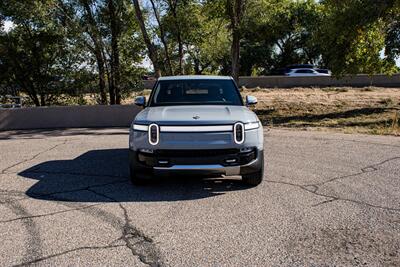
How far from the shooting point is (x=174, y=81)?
311 inches

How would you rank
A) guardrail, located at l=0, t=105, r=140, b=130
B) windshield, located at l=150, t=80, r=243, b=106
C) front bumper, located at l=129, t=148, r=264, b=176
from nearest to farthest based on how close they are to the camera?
front bumper, located at l=129, t=148, r=264, b=176
windshield, located at l=150, t=80, r=243, b=106
guardrail, located at l=0, t=105, r=140, b=130

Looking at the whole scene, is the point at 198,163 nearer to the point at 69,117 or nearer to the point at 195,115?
the point at 195,115

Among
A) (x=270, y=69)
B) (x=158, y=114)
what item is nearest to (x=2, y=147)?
(x=158, y=114)

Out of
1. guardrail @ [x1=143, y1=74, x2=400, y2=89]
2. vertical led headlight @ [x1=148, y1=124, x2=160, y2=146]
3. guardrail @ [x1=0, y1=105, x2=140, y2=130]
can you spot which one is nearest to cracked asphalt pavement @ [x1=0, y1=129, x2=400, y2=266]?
vertical led headlight @ [x1=148, y1=124, x2=160, y2=146]

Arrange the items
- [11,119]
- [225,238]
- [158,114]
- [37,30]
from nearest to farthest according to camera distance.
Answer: [225,238] < [158,114] < [11,119] < [37,30]

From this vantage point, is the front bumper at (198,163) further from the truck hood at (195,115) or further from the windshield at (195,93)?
the windshield at (195,93)

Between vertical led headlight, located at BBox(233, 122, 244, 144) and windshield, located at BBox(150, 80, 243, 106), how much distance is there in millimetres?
1304

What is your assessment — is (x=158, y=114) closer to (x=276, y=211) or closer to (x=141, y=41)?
(x=276, y=211)

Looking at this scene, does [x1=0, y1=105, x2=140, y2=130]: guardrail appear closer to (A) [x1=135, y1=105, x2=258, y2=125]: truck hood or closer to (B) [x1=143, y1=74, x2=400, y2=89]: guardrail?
(A) [x1=135, y1=105, x2=258, y2=125]: truck hood

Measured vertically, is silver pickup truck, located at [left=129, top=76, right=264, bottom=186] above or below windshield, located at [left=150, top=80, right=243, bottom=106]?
below

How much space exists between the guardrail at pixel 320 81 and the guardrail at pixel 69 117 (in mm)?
16721

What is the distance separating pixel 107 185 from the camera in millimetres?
6996

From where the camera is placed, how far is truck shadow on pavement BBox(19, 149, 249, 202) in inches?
248

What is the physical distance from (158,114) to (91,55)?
12.9 m
